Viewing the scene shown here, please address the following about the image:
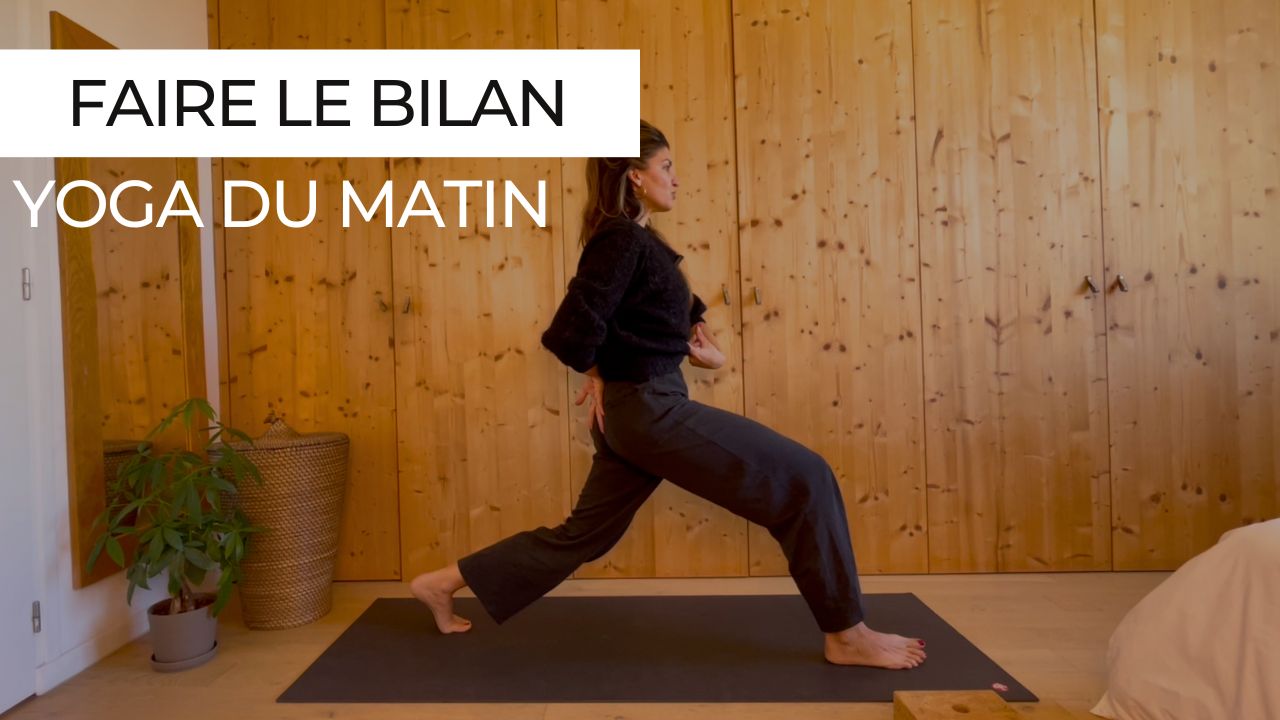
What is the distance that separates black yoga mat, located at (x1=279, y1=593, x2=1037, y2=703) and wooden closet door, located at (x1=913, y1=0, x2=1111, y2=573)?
583 mm

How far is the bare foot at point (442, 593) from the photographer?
208cm

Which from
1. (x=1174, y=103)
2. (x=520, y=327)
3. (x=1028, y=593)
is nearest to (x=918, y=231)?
(x=1174, y=103)

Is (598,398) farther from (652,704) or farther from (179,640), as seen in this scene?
(179,640)

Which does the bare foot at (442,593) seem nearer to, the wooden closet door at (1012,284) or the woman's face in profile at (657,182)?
the woman's face in profile at (657,182)

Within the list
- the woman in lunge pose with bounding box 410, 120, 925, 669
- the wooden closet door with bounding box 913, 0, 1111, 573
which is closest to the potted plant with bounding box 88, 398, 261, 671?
the woman in lunge pose with bounding box 410, 120, 925, 669

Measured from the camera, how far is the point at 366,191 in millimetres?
2670

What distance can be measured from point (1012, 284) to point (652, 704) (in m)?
1.88

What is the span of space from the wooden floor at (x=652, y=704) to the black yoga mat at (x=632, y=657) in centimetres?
5

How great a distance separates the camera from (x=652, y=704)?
1.70 metres

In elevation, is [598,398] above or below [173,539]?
above

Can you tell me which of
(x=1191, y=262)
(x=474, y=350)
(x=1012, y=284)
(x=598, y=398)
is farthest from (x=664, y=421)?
(x=1191, y=262)

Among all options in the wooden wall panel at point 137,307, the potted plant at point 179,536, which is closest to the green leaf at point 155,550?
the potted plant at point 179,536

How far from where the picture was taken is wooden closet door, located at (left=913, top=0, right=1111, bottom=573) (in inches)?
102

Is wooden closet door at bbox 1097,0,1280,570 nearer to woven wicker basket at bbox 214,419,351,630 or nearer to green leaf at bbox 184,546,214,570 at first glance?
woven wicker basket at bbox 214,419,351,630
